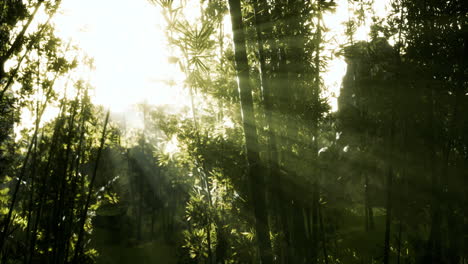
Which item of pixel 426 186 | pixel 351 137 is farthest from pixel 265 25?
pixel 351 137

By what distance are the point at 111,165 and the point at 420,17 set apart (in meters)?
20.9

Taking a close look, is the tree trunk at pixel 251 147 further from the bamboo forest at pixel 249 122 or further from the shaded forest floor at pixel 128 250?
the shaded forest floor at pixel 128 250

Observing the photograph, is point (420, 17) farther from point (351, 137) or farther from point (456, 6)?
point (351, 137)

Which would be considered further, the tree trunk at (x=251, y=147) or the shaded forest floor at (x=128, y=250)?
the shaded forest floor at (x=128, y=250)

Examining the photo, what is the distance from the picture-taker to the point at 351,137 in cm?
1445

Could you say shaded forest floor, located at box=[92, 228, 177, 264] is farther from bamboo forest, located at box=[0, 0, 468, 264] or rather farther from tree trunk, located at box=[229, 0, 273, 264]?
tree trunk, located at box=[229, 0, 273, 264]

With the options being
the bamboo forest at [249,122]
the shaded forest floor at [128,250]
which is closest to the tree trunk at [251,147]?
the bamboo forest at [249,122]

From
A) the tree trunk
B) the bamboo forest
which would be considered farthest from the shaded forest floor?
the tree trunk

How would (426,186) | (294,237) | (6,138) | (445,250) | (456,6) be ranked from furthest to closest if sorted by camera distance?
1. (426,186)
2. (6,138)
3. (445,250)
4. (456,6)
5. (294,237)

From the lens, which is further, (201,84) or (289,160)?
(289,160)

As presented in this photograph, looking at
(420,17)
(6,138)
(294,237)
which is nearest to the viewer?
(294,237)

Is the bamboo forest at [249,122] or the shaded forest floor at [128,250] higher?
the bamboo forest at [249,122]

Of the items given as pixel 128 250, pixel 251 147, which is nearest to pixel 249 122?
pixel 251 147

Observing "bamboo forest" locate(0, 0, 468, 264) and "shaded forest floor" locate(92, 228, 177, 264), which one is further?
"shaded forest floor" locate(92, 228, 177, 264)
